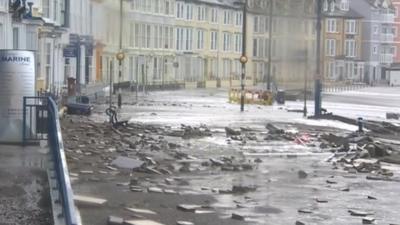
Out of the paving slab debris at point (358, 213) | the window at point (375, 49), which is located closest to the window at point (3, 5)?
the paving slab debris at point (358, 213)

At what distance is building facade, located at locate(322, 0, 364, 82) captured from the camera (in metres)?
116

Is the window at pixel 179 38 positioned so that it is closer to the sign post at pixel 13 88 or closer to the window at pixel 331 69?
the window at pixel 331 69

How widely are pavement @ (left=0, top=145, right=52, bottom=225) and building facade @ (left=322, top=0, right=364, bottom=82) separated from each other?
98.5 meters

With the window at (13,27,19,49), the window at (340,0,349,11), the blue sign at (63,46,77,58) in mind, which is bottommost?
the blue sign at (63,46,77,58)

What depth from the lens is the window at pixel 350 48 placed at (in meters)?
126

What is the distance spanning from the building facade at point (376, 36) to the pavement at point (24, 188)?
387ft

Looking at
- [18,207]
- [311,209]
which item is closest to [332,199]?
[311,209]

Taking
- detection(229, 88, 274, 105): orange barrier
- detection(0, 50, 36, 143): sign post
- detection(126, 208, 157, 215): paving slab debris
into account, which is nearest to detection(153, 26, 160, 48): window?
detection(229, 88, 274, 105): orange barrier

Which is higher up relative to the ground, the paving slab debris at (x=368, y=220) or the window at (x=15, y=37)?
the window at (x=15, y=37)

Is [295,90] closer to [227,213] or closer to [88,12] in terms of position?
[88,12]

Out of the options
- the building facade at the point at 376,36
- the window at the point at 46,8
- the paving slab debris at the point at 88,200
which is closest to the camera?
the paving slab debris at the point at 88,200

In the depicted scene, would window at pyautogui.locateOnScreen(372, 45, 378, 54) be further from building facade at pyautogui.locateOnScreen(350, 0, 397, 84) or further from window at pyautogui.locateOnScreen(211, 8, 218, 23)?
window at pyautogui.locateOnScreen(211, 8, 218, 23)

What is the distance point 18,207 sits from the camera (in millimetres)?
10922

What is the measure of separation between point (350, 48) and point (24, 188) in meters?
118
